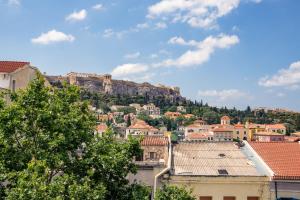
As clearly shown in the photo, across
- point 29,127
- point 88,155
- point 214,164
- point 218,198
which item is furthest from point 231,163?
point 29,127

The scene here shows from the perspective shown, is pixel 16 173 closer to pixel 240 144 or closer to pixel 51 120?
pixel 51 120

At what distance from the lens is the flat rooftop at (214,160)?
85.3ft

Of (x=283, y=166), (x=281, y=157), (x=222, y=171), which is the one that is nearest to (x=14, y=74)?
(x=222, y=171)

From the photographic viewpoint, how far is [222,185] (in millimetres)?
25203

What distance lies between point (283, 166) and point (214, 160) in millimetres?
4369

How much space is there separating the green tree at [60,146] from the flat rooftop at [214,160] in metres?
7.95

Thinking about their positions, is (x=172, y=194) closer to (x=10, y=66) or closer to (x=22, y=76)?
(x=22, y=76)

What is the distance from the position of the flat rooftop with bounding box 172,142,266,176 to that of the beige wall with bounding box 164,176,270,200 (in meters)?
0.43

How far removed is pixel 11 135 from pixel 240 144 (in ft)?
58.8

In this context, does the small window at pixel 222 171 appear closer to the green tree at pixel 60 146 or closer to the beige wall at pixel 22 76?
the green tree at pixel 60 146

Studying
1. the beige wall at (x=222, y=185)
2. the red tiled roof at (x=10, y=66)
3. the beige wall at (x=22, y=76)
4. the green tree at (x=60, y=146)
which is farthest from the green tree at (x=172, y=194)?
the red tiled roof at (x=10, y=66)

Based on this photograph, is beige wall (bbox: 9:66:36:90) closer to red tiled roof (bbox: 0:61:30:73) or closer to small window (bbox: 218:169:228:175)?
red tiled roof (bbox: 0:61:30:73)

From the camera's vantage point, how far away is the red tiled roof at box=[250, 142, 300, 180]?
81.2 ft

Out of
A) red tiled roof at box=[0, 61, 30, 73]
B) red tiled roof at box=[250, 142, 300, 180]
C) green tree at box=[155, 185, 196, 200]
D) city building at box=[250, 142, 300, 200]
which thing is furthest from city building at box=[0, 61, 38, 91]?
green tree at box=[155, 185, 196, 200]
